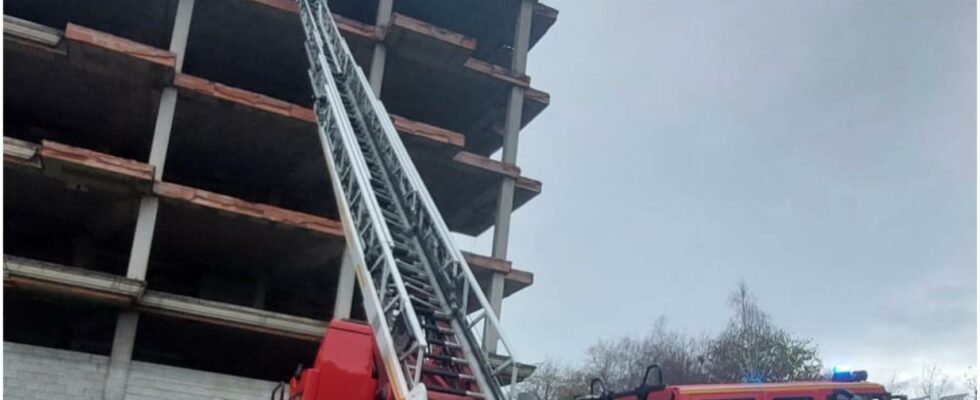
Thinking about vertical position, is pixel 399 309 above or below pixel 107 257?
below

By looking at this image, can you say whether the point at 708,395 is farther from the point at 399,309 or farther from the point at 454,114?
the point at 454,114

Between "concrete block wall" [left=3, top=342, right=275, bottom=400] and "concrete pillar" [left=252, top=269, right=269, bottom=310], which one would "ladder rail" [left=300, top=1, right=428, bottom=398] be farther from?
"concrete pillar" [left=252, top=269, right=269, bottom=310]

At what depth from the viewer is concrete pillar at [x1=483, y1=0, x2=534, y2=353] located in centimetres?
2258

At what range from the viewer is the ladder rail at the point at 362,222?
8422 millimetres

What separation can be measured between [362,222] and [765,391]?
17.1 ft

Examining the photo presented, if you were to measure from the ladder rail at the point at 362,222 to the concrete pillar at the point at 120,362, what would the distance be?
19.8 ft

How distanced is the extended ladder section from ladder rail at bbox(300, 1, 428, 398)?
1 centimetres

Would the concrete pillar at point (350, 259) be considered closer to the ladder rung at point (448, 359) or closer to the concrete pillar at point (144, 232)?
the concrete pillar at point (144, 232)

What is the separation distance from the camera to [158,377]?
57.1 ft

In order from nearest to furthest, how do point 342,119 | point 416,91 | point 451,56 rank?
point 342,119, point 451,56, point 416,91

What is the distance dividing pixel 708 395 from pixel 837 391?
1.40m

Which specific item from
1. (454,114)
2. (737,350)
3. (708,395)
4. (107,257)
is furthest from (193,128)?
(737,350)

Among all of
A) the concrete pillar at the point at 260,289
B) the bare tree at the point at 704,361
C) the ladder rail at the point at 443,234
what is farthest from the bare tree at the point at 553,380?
the ladder rail at the point at 443,234

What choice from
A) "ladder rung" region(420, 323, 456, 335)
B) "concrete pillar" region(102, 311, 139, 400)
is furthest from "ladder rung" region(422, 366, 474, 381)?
"concrete pillar" region(102, 311, 139, 400)
